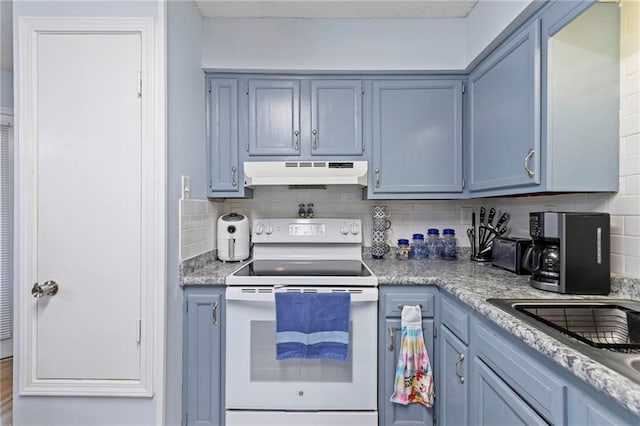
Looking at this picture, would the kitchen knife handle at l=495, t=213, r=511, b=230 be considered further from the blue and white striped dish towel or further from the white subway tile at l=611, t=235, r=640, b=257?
the blue and white striped dish towel

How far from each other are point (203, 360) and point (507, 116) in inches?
80.0

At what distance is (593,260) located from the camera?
1.24 meters

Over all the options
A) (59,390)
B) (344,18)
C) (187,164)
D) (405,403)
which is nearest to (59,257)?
(59,390)

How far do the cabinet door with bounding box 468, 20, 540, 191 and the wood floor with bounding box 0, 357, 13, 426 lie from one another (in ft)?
9.94

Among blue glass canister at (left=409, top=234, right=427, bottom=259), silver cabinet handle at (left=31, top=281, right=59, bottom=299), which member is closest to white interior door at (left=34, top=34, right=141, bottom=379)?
silver cabinet handle at (left=31, top=281, right=59, bottom=299)

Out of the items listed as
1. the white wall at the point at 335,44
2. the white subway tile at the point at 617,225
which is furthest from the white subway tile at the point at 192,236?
the white subway tile at the point at 617,225

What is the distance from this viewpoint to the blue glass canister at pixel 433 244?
7.48 ft

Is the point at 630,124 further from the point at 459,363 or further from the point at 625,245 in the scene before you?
the point at 459,363

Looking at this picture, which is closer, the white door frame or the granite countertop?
the granite countertop

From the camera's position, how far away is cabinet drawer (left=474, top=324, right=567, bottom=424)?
0.81 m

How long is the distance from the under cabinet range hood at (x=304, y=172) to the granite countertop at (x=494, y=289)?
22.7 inches

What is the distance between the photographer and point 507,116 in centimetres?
156

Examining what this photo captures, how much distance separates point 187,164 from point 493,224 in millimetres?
2075

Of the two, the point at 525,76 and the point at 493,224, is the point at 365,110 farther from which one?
the point at 493,224
